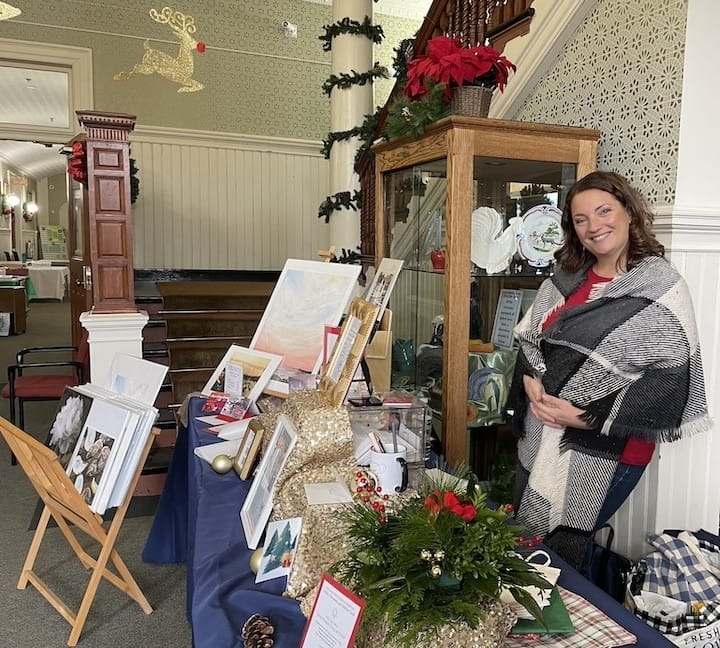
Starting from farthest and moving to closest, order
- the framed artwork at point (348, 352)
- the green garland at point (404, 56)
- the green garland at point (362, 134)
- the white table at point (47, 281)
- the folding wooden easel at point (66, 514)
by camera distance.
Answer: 1. the white table at point (47, 281)
2. the green garland at point (362, 134)
3. the green garland at point (404, 56)
4. the folding wooden easel at point (66, 514)
5. the framed artwork at point (348, 352)

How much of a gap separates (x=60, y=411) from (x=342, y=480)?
1.27m

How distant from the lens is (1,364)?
7289 mm

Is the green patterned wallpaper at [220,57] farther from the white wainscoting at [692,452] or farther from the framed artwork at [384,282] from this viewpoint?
the white wainscoting at [692,452]

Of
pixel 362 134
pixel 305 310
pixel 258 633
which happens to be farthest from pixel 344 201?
pixel 258 633

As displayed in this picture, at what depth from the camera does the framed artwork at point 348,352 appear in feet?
5.19

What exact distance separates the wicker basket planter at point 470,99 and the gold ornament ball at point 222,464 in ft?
4.19

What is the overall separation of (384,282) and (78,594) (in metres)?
1.81

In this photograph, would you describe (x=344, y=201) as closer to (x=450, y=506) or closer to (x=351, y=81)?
(x=351, y=81)

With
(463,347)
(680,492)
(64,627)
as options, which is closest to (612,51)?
(463,347)

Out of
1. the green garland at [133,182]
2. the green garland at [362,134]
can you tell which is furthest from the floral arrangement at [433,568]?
the green garland at [133,182]

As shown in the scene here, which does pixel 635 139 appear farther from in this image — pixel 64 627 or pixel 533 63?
pixel 64 627

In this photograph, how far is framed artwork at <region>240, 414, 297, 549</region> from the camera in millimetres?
1400

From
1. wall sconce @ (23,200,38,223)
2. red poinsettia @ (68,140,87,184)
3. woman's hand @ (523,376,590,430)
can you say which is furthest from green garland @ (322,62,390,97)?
wall sconce @ (23,200,38,223)

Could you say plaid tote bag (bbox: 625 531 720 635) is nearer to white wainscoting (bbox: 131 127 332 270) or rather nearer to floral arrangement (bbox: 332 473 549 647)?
floral arrangement (bbox: 332 473 549 647)
